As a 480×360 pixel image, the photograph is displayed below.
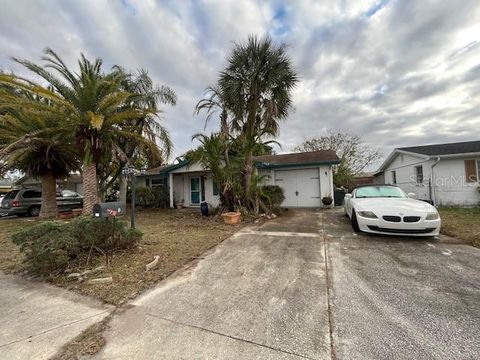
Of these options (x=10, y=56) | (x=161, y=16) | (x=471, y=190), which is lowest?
(x=471, y=190)

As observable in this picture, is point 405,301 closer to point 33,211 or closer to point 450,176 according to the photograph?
point 450,176

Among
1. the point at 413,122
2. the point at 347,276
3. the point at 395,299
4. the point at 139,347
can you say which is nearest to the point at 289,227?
the point at 347,276

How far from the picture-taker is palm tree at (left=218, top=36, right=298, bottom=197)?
356 inches

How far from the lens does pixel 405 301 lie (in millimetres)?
2734

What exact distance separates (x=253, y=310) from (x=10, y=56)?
11.0m

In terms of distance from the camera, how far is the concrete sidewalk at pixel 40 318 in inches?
82.7

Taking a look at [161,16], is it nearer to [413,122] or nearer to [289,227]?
[289,227]

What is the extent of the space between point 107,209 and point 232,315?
287 centimetres

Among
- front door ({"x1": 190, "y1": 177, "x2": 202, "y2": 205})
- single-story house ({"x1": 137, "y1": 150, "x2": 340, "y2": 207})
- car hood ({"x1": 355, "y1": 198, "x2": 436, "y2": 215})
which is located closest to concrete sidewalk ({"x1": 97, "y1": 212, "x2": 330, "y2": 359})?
car hood ({"x1": 355, "y1": 198, "x2": 436, "y2": 215})

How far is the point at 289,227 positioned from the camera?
289 inches

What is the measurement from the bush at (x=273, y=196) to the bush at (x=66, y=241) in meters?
6.46

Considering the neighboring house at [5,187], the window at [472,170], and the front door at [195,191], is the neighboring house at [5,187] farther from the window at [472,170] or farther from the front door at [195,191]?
the window at [472,170]

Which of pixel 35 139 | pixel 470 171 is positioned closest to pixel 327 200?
pixel 470 171

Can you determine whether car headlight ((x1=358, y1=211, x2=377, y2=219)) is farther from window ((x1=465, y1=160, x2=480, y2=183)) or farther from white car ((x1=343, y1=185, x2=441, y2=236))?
window ((x1=465, y1=160, x2=480, y2=183))
